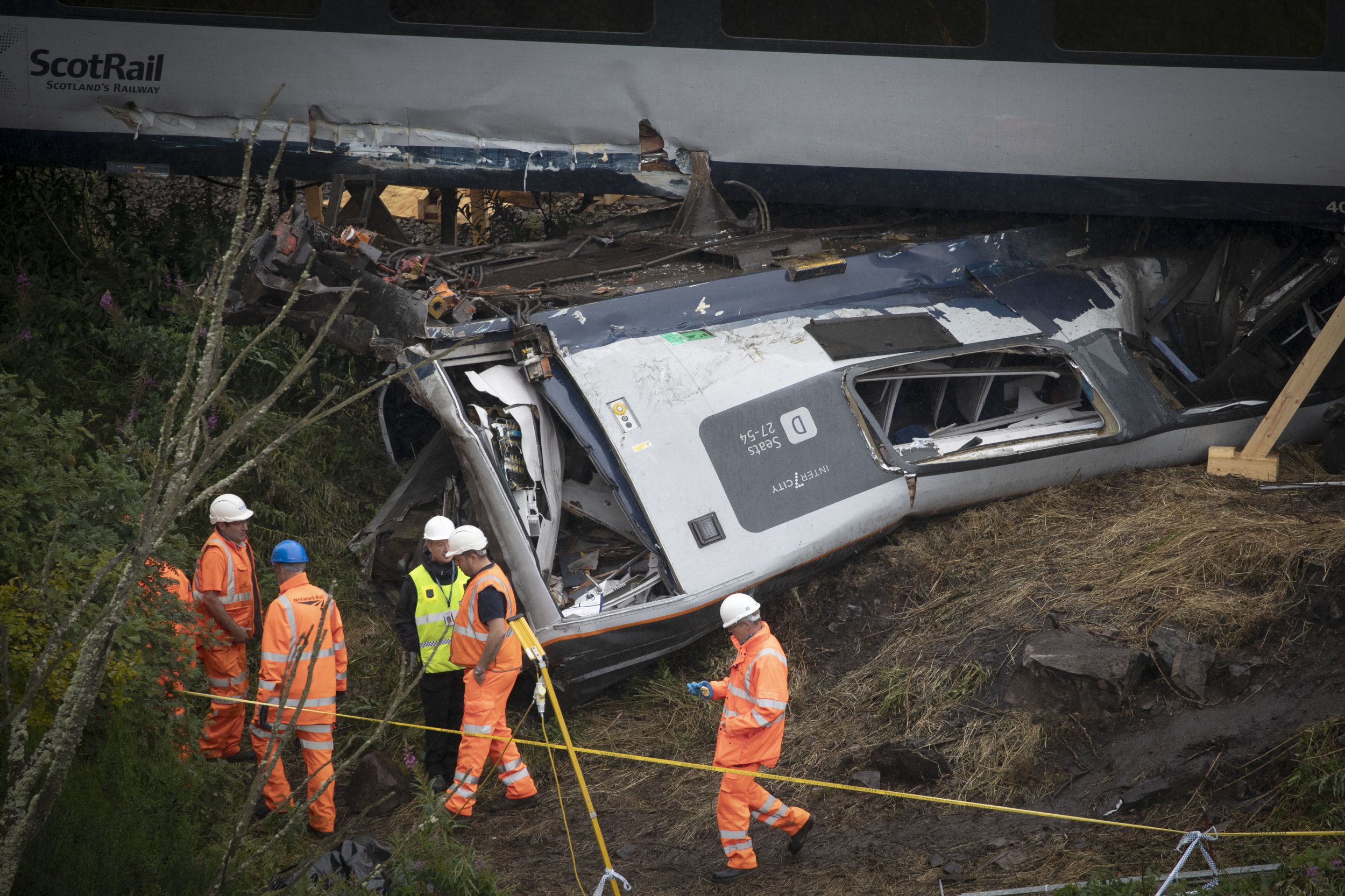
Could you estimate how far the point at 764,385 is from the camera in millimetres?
6133

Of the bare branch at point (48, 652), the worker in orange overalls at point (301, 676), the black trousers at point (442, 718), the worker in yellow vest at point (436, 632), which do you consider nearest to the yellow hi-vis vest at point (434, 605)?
the worker in yellow vest at point (436, 632)

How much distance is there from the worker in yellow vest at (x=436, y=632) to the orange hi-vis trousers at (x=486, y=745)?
193 millimetres

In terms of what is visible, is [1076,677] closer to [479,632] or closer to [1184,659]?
[1184,659]

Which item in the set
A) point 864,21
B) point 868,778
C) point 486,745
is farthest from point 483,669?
point 864,21

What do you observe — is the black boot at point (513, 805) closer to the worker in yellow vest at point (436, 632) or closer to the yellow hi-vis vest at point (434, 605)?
the worker in yellow vest at point (436, 632)

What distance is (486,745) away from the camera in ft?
17.6

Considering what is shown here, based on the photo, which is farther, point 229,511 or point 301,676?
point 229,511

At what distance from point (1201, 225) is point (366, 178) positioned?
5.90 m

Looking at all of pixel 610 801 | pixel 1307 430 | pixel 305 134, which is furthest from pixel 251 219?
pixel 1307 430

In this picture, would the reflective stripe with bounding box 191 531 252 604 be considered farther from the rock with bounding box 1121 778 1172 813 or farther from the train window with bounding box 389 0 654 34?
the rock with bounding box 1121 778 1172 813

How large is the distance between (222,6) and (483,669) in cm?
504

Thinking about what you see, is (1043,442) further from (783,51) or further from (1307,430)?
(783,51)

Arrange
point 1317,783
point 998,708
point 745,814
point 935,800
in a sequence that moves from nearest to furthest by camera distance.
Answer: point 1317,783 → point 935,800 → point 745,814 → point 998,708

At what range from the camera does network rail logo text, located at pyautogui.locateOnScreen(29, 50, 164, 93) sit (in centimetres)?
760
